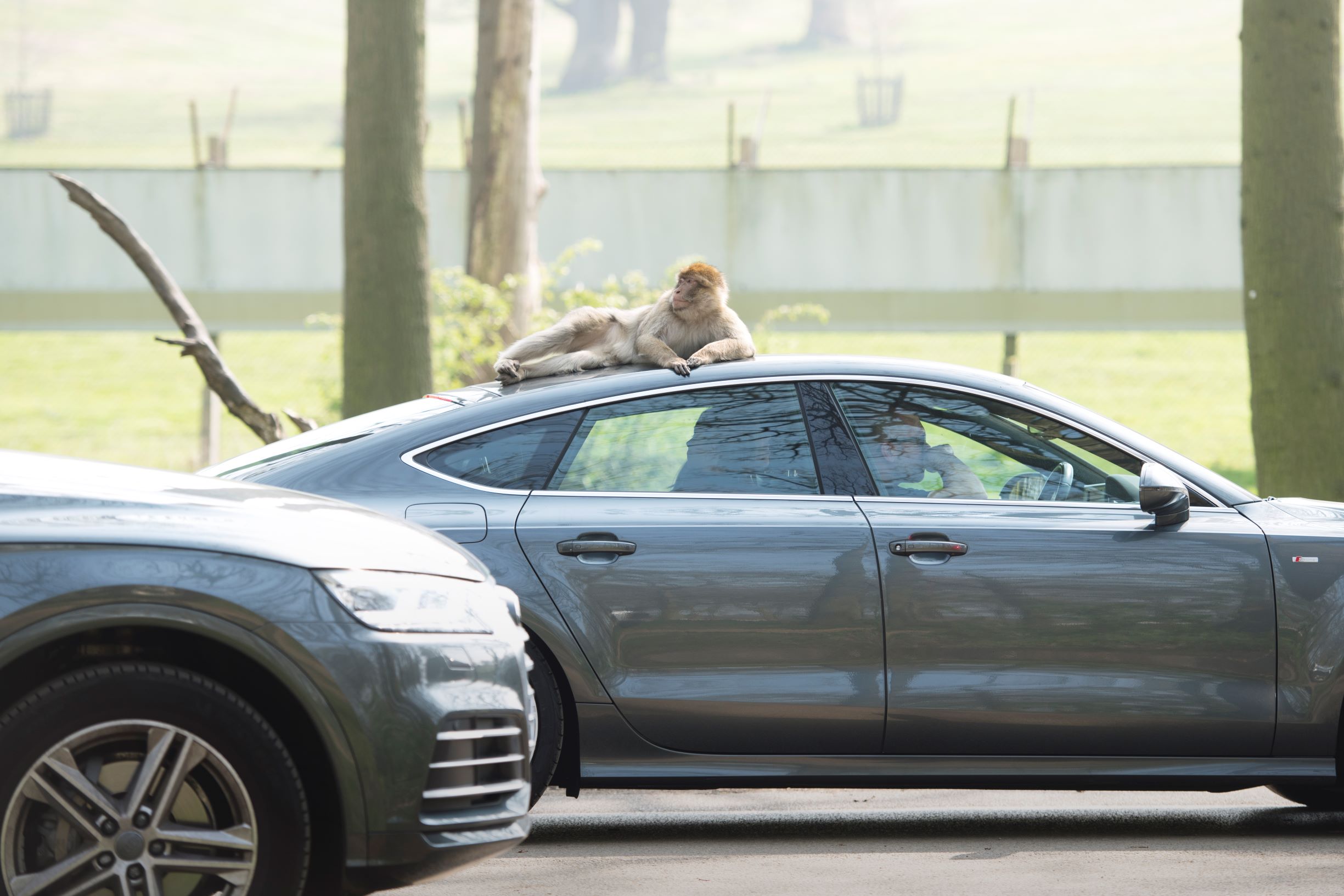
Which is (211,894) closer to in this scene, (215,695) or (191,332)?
(215,695)

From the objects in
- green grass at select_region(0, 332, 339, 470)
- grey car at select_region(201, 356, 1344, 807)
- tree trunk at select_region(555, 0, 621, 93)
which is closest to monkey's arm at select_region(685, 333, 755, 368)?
grey car at select_region(201, 356, 1344, 807)

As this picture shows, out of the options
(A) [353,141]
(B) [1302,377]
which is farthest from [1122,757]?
(A) [353,141]

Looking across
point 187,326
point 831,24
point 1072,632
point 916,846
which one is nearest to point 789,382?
point 1072,632

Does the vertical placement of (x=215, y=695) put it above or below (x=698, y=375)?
below

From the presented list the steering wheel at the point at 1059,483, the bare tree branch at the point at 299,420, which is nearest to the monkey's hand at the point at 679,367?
the steering wheel at the point at 1059,483

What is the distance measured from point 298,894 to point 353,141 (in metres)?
7.23

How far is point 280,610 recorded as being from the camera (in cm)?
349

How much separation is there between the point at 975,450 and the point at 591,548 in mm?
1320

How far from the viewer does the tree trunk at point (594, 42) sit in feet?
244

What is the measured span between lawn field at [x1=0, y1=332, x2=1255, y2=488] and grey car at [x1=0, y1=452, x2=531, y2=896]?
15.9 m

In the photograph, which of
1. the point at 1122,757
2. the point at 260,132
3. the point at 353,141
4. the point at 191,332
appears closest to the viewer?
the point at 1122,757

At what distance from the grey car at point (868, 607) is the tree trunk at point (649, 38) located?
72.0 m

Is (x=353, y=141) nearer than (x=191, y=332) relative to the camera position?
No

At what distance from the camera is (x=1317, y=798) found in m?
5.82
